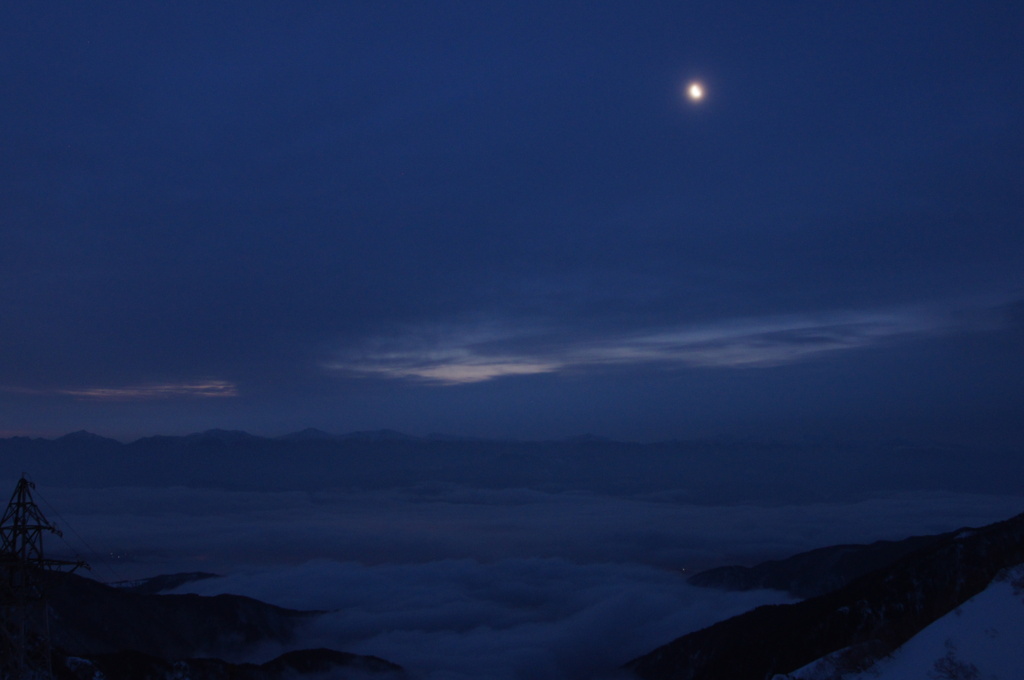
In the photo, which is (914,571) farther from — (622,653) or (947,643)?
(622,653)

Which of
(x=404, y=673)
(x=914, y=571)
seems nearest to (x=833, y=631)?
(x=914, y=571)

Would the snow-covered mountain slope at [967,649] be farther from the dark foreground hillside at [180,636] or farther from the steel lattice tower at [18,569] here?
the dark foreground hillside at [180,636]

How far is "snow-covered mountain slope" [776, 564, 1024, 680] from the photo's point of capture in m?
36.2

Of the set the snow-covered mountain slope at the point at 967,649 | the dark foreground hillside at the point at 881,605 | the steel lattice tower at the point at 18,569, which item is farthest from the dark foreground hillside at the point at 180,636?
the snow-covered mountain slope at the point at 967,649

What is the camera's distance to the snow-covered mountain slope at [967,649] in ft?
119

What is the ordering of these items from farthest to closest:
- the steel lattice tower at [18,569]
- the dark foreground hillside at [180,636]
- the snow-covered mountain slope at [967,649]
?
the dark foreground hillside at [180,636] → the snow-covered mountain slope at [967,649] → the steel lattice tower at [18,569]

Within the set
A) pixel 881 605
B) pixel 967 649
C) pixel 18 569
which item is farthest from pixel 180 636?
pixel 967 649

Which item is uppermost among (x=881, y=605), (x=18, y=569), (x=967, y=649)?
(x=18, y=569)

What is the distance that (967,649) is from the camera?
38.0 metres

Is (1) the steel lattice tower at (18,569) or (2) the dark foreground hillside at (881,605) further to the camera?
(2) the dark foreground hillside at (881,605)

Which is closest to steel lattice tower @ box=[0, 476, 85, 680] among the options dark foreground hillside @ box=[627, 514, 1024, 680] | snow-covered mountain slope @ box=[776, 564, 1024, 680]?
snow-covered mountain slope @ box=[776, 564, 1024, 680]

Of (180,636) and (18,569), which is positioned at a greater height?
(18,569)

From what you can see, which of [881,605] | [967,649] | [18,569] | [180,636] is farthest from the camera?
[180,636]

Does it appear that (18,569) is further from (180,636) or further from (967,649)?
(180,636)
